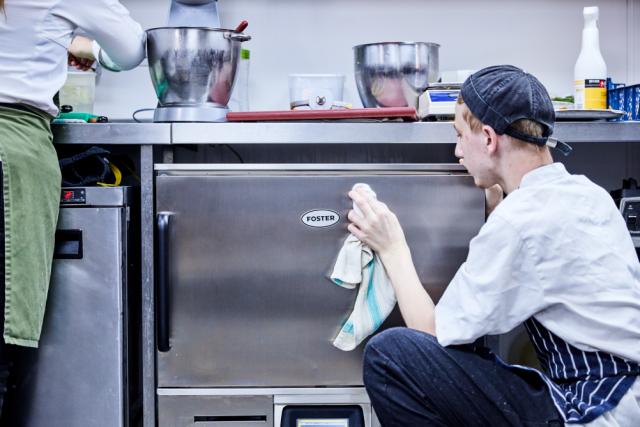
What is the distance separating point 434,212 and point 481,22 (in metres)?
0.97

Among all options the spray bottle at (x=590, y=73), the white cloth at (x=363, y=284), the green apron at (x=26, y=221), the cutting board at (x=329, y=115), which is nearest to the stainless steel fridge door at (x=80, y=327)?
the green apron at (x=26, y=221)

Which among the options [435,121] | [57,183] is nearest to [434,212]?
[435,121]

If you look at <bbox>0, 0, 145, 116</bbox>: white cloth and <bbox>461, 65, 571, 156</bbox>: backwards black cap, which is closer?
<bbox>461, 65, 571, 156</bbox>: backwards black cap

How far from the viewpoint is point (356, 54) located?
189 cm

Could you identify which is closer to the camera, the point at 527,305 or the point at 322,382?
the point at 527,305

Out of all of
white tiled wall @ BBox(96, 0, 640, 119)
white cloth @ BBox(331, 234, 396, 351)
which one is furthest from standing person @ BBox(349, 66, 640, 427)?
white tiled wall @ BBox(96, 0, 640, 119)

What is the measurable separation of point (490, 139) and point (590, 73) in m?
0.85

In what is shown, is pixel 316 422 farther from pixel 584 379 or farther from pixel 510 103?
pixel 510 103

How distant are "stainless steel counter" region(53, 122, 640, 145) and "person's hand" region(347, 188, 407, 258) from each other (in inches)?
7.2

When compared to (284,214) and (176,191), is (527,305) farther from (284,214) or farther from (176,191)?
(176,191)

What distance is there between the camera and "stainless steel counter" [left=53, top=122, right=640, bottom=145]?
1604 millimetres

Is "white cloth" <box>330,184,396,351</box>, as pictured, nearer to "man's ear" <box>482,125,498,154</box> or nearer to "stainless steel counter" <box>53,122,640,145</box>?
"stainless steel counter" <box>53,122,640,145</box>

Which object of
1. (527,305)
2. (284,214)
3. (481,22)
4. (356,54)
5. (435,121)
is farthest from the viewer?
(481,22)

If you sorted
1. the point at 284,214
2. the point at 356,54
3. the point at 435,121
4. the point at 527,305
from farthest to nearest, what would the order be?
1. the point at 356,54
2. the point at 435,121
3. the point at 284,214
4. the point at 527,305
